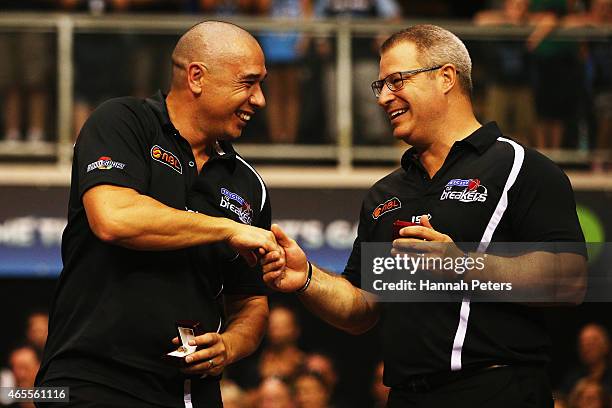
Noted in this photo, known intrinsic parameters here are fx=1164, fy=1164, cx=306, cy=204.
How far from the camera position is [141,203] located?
459cm

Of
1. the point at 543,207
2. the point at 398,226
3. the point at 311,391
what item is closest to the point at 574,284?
the point at 543,207

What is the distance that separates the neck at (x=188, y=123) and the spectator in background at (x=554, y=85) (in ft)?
19.7

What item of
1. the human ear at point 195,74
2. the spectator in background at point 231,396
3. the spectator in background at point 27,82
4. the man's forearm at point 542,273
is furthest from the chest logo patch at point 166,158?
the spectator in background at point 27,82

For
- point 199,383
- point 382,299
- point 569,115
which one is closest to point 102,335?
point 199,383

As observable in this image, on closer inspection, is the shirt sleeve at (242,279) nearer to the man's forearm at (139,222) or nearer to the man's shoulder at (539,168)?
the man's forearm at (139,222)

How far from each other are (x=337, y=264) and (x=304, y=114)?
1389mm

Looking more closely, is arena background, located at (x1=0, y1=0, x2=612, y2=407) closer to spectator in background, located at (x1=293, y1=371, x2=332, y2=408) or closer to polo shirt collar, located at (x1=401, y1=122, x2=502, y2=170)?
spectator in background, located at (x1=293, y1=371, x2=332, y2=408)

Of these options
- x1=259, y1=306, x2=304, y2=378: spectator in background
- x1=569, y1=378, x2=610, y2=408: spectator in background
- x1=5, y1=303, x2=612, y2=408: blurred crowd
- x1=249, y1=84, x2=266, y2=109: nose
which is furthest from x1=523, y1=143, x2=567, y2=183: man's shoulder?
x1=259, y1=306, x2=304, y2=378: spectator in background

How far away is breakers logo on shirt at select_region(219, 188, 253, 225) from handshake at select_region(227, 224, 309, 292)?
0.48ft

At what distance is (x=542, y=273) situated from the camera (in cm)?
469

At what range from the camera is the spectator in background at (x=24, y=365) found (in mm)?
9807

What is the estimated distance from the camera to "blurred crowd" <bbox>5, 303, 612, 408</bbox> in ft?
32.5

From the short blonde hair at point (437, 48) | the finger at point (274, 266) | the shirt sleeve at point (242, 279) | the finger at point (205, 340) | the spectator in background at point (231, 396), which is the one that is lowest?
the spectator in background at point (231, 396)

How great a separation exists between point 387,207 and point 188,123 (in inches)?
37.5
